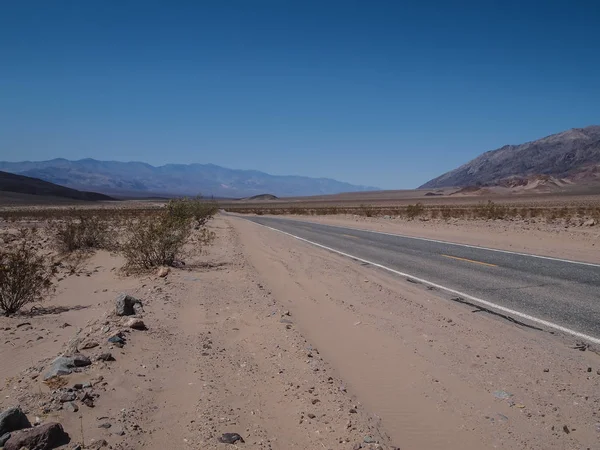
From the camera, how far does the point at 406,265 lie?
473 inches

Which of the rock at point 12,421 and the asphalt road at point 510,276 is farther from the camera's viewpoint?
the asphalt road at point 510,276

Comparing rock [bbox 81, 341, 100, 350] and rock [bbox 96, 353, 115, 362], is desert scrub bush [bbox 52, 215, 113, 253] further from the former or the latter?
rock [bbox 96, 353, 115, 362]

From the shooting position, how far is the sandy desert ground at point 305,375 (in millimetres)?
3498

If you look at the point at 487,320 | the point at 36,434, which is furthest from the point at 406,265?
the point at 36,434

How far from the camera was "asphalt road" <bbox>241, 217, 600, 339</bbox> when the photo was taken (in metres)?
7.14

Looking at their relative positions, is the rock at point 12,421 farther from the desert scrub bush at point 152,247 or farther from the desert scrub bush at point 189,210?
the desert scrub bush at point 189,210

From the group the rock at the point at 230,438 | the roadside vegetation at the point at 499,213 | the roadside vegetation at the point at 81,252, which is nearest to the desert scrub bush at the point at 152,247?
the roadside vegetation at the point at 81,252

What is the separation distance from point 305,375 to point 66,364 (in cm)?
228

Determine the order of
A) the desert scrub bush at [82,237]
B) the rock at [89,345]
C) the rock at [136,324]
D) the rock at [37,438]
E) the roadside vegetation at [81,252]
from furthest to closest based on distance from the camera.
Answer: the desert scrub bush at [82,237], the roadside vegetation at [81,252], the rock at [136,324], the rock at [89,345], the rock at [37,438]

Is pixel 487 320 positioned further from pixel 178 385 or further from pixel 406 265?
pixel 406 265

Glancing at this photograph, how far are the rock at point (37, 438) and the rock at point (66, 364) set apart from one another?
110 centimetres

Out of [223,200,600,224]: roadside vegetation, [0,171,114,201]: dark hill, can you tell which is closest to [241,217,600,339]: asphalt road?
[223,200,600,224]: roadside vegetation

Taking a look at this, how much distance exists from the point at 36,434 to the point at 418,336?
4.40 meters

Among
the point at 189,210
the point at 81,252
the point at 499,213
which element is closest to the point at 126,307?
the point at 81,252
